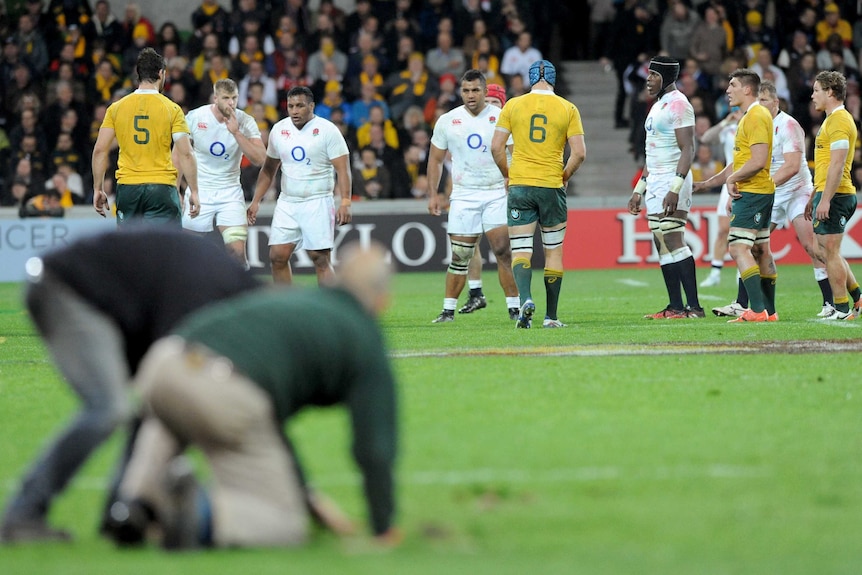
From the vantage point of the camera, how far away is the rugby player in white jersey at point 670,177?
13.9 metres

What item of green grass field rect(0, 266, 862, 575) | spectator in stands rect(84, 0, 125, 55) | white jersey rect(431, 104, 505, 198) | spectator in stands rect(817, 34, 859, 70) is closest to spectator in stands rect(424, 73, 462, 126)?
spectator in stands rect(84, 0, 125, 55)

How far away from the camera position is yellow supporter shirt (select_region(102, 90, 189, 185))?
12.5 metres

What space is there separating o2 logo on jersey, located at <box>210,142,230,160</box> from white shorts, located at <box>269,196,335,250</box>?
3.00ft

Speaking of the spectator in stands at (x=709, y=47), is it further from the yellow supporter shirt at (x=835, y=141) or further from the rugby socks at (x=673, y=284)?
the yellow supporter shirt at (x=835, y=141)

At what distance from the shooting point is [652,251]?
73.6 ft

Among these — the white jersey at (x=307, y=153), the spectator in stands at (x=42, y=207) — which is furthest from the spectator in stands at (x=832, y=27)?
the white jersey at (x=307, y=153)

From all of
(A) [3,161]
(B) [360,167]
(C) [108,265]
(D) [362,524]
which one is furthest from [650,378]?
(A) [3,161]

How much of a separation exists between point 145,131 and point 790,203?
688cm

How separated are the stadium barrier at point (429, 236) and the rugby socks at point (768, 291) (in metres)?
8.17

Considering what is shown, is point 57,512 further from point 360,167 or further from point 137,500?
point 360,167

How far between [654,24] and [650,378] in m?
18.4

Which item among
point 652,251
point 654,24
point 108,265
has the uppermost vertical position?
point 654,24

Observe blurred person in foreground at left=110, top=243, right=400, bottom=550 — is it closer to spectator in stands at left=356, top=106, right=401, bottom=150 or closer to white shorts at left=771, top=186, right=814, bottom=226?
white shorts at left=771, top=186, right=814, bottom=226

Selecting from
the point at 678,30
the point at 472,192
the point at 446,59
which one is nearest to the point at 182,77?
the point at 446,59
